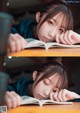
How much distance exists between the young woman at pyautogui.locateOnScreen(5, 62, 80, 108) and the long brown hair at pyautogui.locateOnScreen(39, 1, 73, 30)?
131mm

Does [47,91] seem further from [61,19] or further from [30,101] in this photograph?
[61,19]

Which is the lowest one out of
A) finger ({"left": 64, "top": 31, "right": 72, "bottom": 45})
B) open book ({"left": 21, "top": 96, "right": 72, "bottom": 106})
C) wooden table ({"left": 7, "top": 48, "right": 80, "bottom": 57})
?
open book ({"left": 21, "top": 96, "right": 72, "bottom": 106})

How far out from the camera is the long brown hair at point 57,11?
992 millimetres

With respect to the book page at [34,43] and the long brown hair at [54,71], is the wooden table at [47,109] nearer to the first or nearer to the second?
the long brown hair at [54,71]

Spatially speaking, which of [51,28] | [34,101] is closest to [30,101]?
[34,101]

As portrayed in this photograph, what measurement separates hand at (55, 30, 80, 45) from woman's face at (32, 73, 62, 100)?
10 centimetres

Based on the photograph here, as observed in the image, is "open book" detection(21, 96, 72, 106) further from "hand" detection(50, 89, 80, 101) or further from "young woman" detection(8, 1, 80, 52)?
"young woman" detection(8, 1, 80, 52)

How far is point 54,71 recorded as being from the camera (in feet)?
3.34

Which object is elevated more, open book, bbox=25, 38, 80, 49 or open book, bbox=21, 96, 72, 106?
open book, bbox=25, 38, 80, 49

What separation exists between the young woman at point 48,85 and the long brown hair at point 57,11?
13 cm

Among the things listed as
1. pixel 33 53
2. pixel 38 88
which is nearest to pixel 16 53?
pixel 33 53

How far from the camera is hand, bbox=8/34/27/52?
918mm

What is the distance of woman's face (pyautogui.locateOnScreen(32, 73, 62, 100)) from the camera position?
39.8 inches

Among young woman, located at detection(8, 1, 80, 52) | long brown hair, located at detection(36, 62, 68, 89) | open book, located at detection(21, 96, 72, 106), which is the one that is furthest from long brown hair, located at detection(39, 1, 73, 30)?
open book, located at detection(21, 96, 72, 106)
